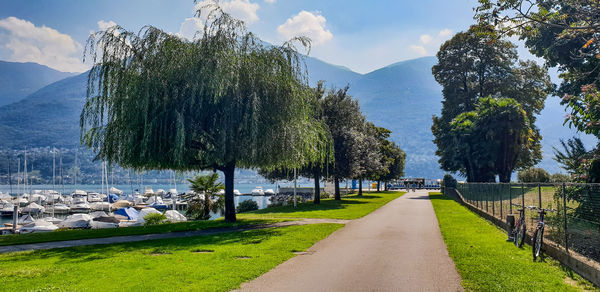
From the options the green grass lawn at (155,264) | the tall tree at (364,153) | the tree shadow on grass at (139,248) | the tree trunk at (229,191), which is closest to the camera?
the green grass lawn at (155,264)

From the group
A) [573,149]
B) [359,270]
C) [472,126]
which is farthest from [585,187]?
[472,126]

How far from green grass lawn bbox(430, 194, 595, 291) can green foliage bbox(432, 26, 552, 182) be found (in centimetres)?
3295

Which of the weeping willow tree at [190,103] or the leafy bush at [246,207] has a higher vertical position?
the weeping willow tree at [190,103]

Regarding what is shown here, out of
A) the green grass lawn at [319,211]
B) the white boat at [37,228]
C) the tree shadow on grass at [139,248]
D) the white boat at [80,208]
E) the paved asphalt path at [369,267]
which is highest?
the paved asphalt path at [369,267]

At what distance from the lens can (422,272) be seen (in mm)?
10188

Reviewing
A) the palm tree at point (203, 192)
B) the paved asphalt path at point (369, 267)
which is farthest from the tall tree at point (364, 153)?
the paved asphalt path at point (369, 267)

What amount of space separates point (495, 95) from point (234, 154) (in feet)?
165

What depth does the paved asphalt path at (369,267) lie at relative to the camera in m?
8.91

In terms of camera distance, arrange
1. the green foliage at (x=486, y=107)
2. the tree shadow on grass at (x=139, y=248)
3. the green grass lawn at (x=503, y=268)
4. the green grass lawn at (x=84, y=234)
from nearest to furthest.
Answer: the green grass lawn at (x=503, y=268)
the tree shadow on grass at (x=139, y=248)
the green grass lawn at (x=84, y=234)
the green foliage at (x=486, y=107)

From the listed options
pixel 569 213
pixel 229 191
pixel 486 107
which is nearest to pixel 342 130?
pixel 486 107

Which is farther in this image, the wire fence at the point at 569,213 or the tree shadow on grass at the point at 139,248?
the tree shadow on grass at the point at 139,248

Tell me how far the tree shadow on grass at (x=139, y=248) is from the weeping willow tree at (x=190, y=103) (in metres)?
3.56

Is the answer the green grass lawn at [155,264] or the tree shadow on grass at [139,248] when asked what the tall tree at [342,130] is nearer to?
the tree shadow on grass at [139,248]

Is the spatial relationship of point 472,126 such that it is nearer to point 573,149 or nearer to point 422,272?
point 573,149
